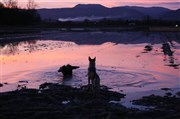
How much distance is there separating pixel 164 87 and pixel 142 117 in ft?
20.6

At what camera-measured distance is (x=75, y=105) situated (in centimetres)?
1177

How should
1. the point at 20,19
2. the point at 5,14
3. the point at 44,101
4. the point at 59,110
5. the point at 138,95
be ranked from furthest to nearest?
the point at 20,19, the point at 5,14, the point at 138,95, the point at 44,101, the point at 59,110

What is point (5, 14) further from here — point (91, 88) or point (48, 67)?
point (91, 88)

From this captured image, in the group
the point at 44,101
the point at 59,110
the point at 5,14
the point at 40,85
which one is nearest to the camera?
the point at 59,110

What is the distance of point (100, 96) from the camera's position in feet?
44.4

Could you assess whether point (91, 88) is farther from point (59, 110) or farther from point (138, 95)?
point (59, 110)

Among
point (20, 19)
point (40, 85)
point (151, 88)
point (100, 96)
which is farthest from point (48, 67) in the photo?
point (20, 19)

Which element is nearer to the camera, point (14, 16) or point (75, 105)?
point (75, 105)

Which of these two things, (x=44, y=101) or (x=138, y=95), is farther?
(x=138, y=95)

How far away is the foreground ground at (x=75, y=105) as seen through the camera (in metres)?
10.4

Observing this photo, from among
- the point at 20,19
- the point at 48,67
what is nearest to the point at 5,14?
the point at 20,19

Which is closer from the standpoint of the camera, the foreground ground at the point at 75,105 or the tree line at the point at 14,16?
the foreground ground at the point at 75,105

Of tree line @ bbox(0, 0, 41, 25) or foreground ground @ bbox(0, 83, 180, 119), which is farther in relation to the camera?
tree line @ bbox(0, 0, 41, 25)

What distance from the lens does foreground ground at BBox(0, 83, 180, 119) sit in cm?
1040
